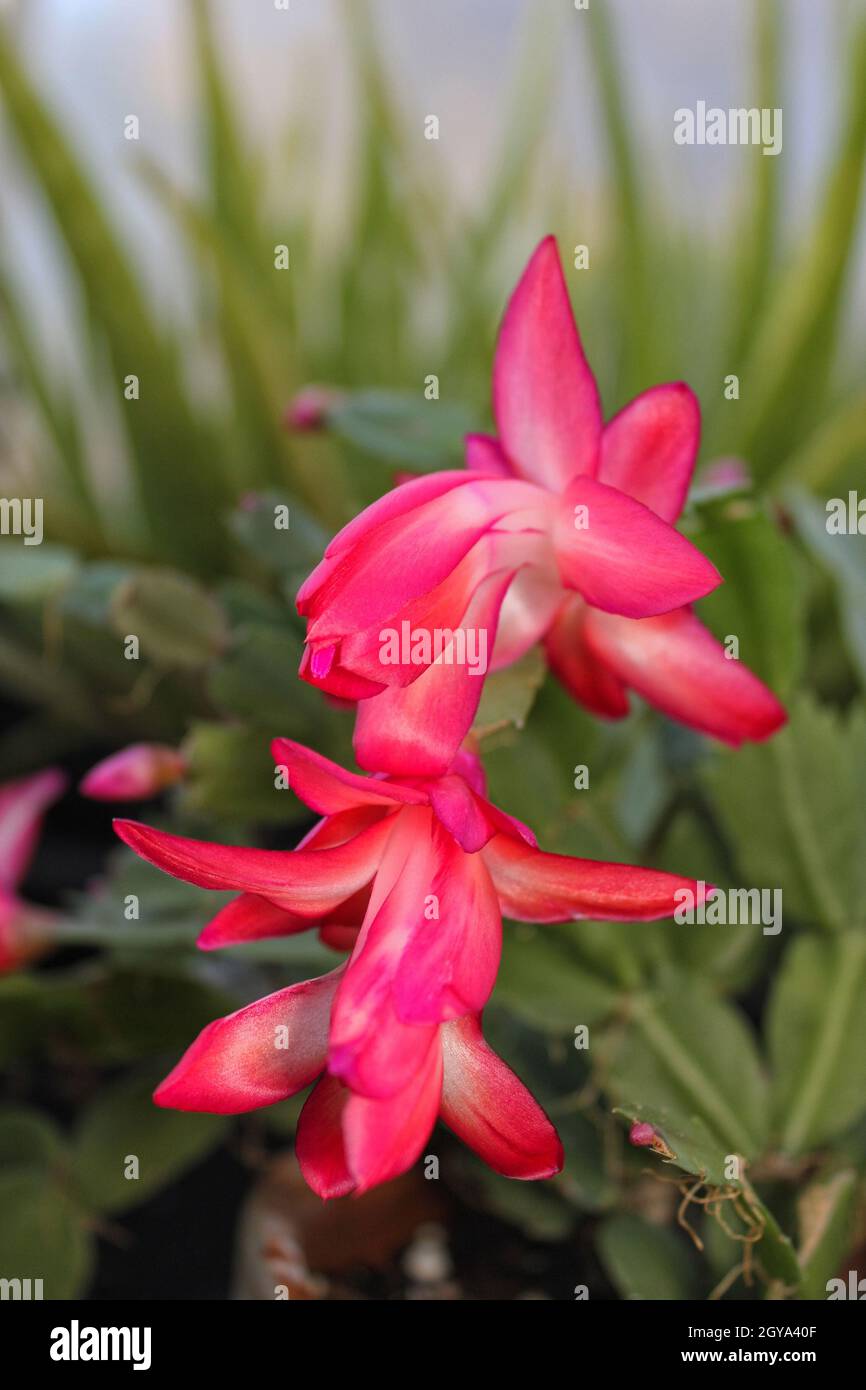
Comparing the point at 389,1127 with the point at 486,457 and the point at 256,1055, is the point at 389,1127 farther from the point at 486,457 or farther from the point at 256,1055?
the point at 486,457

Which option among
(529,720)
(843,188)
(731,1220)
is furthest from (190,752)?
(843,188)

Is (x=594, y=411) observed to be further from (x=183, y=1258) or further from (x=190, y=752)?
(x=183, y=1258)

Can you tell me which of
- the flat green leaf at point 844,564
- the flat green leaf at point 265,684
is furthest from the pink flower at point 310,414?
the flat green leaf at point 844,564

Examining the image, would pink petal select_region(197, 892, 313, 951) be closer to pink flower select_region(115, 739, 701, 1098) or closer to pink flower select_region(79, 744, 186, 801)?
pink flower select_region(115, 739, 701, 1098)

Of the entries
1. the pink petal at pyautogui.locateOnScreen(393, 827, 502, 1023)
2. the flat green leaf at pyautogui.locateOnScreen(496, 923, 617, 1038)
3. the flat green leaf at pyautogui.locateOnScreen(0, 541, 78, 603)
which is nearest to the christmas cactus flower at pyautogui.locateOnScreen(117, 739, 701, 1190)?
the pink petal at pyautogui.locateOnScreen(393, 827, 502, 1023)

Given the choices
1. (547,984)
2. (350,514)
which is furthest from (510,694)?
(350,514)

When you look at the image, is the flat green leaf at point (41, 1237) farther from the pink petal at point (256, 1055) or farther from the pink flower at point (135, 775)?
the pink petal at point (256, 1055)
